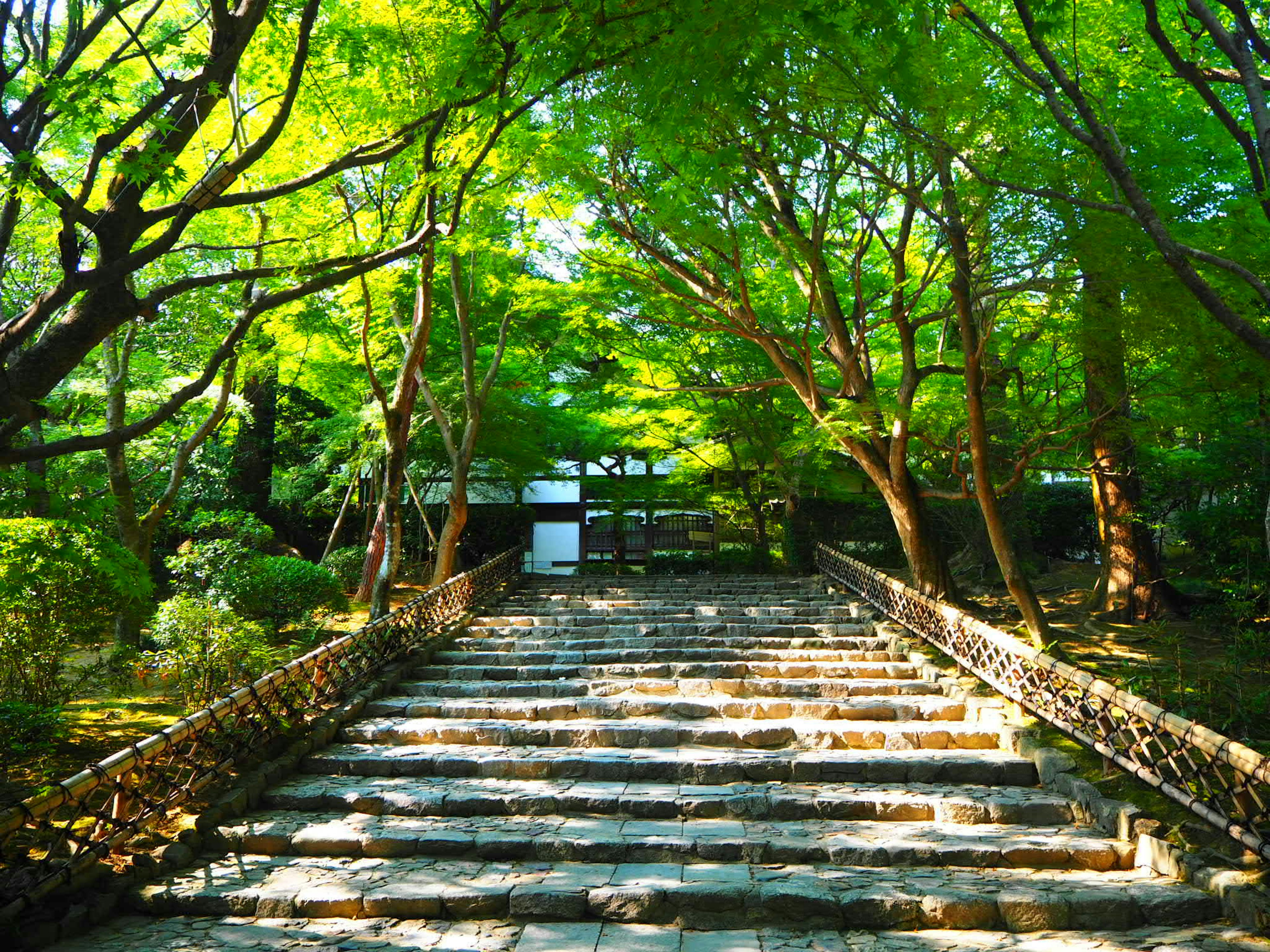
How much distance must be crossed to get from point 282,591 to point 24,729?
18.2ft

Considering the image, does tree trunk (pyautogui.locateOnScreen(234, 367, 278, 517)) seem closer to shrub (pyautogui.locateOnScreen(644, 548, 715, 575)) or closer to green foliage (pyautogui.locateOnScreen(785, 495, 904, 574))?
shrub (pyautogui.locateOnScreen(644, 548, 715, 575))

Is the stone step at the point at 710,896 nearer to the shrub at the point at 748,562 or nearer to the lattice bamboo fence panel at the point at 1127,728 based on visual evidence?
the lattice bamboo fence panel at the point at 1127,728

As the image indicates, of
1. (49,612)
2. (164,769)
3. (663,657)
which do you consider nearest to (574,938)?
(164,769)

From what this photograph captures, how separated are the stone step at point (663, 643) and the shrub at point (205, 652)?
3599 mm

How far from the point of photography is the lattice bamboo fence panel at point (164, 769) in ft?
18.5

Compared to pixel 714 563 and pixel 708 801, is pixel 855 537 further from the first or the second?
pixel 708 801

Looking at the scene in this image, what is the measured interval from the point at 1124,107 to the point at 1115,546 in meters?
7.79

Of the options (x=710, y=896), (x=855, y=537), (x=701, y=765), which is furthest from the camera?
(x=855, y=537)

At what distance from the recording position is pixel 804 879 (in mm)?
6180

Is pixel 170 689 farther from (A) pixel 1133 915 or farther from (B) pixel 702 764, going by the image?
(A) pixel 1133 915

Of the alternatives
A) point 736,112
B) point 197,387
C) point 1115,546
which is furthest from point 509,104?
point 1115,546

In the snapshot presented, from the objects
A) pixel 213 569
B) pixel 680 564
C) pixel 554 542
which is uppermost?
pixel 554 542

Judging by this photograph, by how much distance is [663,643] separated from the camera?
1289cm

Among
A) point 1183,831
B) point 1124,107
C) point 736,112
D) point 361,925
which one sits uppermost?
point 1124,107
